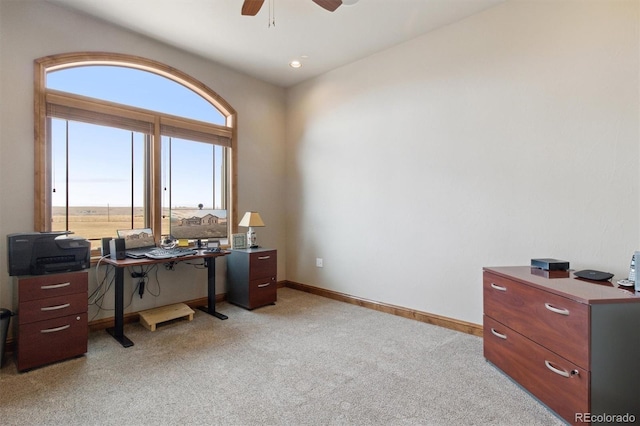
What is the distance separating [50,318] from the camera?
94.8 inches

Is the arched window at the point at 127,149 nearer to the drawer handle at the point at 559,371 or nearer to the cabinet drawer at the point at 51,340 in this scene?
the cabinet drawer at the point at 51,340

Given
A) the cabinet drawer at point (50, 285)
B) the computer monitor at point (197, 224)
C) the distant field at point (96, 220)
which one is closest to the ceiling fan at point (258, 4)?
the computer monitor at point (197, 224)

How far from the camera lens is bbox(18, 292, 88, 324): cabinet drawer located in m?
2.31

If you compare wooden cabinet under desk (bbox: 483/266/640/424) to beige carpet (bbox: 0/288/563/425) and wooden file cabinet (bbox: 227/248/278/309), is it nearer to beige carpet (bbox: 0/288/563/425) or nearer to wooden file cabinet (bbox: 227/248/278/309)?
beige carpet (bbox: 0/288/563/425)

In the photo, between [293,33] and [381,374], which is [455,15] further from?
[381,374]

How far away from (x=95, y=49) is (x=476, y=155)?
3921 millimetres

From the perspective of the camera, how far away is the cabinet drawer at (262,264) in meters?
3.84

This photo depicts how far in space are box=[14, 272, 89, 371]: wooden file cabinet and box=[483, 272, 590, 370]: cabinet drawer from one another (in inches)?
129

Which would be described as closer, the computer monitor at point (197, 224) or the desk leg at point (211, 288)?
the computer monitor at point (197, 224)

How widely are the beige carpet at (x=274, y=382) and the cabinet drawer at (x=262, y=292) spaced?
2.17 ft

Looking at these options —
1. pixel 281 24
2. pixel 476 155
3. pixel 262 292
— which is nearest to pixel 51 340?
pixel 262 292

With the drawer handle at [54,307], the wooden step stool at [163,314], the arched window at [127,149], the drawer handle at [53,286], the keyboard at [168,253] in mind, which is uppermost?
the arched window at [127,149]

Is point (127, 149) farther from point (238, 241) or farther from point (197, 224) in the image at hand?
point (238, 241)

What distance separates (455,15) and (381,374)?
3.33 meters
